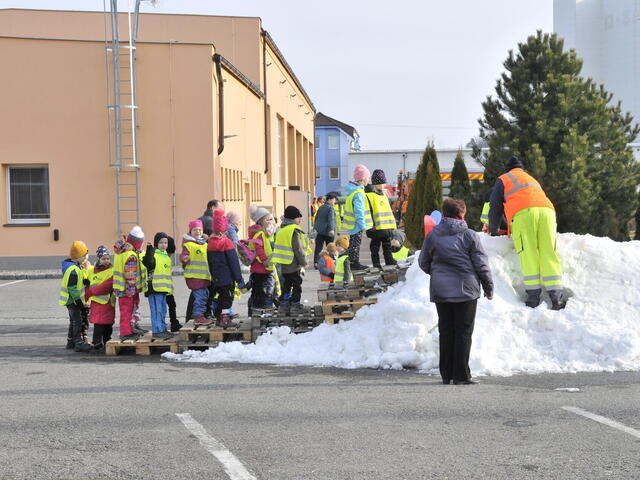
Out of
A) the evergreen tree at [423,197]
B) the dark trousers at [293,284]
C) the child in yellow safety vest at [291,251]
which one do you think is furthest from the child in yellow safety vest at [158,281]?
the evergreen tree at [423,197]

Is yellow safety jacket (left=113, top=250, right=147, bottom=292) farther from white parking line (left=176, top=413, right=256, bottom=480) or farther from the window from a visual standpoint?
the window

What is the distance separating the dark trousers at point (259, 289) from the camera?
12.7 m

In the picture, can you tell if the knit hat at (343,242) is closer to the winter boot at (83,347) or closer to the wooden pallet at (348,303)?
the wooden pallet at (348,303)

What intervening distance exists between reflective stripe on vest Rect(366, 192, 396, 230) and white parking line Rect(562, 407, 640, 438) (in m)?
5.99

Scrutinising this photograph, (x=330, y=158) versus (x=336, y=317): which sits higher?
(x=330, y=158)

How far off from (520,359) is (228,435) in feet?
12.9

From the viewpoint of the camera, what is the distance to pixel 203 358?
35.4 feet

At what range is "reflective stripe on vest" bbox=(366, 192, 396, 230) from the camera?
13258mm

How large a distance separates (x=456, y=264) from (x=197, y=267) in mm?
4474

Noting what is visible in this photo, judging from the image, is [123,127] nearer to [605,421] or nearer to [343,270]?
[343,270]

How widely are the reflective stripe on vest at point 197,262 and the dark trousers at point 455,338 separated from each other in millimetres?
4227

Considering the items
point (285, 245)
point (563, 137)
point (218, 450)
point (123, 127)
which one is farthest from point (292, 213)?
point (123, 127)

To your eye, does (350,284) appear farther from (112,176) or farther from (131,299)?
(112,176)

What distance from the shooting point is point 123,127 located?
88.4ft
